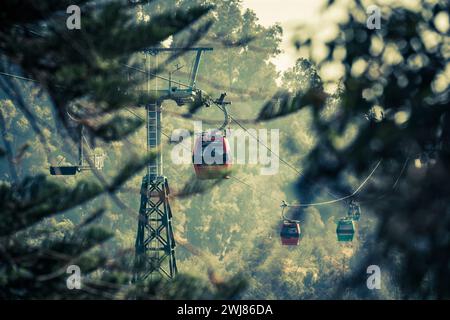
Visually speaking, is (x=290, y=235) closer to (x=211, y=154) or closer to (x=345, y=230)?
(x=345, y=230)

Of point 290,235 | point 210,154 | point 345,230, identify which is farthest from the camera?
point 345,230

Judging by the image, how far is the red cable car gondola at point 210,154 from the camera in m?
26.4

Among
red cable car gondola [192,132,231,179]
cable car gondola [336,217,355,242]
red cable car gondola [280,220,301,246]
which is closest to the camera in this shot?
red cable car gondola [192,132,231,179]

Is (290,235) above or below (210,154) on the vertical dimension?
below

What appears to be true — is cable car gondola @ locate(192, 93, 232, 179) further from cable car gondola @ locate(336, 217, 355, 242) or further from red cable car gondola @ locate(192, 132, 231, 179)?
cable car gondola @ locate(336, 217, 355, 242)

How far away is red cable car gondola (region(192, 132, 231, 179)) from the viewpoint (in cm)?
2642

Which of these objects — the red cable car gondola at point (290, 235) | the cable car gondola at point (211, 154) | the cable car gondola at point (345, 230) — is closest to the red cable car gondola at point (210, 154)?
the cable car gondola at point (211, 154)

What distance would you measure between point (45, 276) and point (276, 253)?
45.4 m

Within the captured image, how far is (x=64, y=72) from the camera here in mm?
11180

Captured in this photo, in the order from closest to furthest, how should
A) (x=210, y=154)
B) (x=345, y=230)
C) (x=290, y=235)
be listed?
1. (x=210, y=154)
2. (x=290, y=235)
3. (x=345, y=230)

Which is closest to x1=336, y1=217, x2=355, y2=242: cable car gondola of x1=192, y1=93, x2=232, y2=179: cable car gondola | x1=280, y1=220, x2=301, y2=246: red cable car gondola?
x1=280, y1=220, x2=301, y2=246: red cable car gondola

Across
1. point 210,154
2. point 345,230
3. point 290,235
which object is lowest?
point 290,235

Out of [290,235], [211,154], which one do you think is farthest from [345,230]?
[211,154]

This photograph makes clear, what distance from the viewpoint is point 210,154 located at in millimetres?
27188
